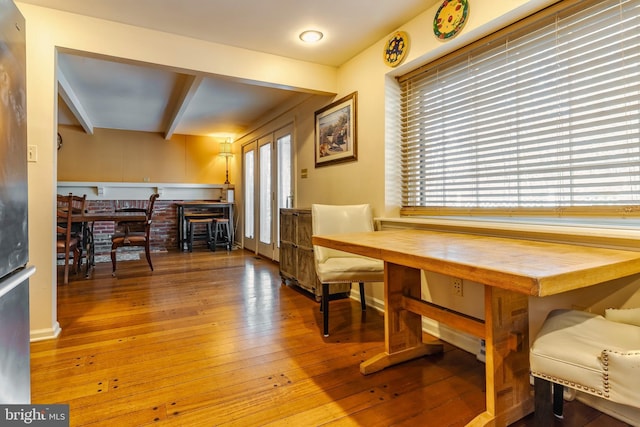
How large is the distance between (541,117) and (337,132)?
180 centimetres

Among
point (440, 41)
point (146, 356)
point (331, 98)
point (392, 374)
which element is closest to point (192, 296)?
point (146, 356)

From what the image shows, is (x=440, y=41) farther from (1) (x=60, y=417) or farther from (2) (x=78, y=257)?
(2) (x=78, y=257)

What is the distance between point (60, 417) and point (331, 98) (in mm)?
3076

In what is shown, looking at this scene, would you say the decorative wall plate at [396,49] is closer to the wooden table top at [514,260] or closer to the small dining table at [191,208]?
the wooden table top at [514,260]

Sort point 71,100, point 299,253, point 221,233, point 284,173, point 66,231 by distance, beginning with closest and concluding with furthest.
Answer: point 299,253 → point 66,231 → point 71,100 → point 284,173 → point 221,233

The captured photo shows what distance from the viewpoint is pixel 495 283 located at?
1.00m

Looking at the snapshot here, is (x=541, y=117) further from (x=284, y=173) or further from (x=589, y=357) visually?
(x=284, y=173)

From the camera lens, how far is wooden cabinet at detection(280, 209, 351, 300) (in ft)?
9.99

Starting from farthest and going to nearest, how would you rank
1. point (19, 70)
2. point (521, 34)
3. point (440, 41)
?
1. point (440, 41)
2. point (521, 34)
3. point (19, 70)

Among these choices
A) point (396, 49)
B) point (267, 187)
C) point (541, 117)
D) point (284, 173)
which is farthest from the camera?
→ point (267, 187)

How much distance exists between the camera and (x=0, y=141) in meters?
0.92

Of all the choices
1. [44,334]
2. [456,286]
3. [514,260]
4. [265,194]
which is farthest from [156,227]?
[514,260]

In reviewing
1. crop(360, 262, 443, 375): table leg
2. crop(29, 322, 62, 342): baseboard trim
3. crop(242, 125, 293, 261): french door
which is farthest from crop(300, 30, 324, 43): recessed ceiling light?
crop(29, 322, 62, 342): baseboard trim

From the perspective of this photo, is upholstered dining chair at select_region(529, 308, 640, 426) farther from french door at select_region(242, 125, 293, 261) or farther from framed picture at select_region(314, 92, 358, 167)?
french door at select_region(242, 125, 293, 261)
